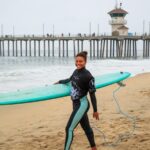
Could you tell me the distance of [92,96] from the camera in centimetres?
391

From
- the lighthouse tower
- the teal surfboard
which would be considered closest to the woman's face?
the teal surfboard

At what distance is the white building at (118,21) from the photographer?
43.1 metres

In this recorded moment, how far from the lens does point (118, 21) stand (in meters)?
44.6

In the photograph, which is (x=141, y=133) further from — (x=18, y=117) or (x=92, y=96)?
(x=18, y=117)

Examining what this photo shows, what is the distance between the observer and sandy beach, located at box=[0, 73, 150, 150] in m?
4.79

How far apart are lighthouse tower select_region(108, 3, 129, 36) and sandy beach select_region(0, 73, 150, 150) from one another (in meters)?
35.1

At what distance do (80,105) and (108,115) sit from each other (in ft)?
9.22

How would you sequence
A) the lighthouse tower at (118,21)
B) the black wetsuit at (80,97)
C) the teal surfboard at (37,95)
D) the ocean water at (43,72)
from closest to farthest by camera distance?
the black wetsuit at (80,97), the teal surfboard at (37,95), the ocean water at (43,72), the lighthouse tower at (118,21)

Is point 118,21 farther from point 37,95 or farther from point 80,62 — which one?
point 80,62

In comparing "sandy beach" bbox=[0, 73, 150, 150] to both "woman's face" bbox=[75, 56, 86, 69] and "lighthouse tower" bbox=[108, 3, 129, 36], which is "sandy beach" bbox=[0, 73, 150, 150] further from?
"lighthouse tower" bbox=[108, 3, 129, 36]

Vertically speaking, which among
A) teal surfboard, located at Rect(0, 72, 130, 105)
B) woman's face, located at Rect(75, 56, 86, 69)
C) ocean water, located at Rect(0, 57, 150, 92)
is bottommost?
ocean water, located at Rect(0, 57, 150, 92)

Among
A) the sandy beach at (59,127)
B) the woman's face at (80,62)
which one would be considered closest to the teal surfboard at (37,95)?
the woman's face at (80,62)

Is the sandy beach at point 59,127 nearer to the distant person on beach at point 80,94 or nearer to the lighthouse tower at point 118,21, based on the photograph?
the distant person on beach at point 80,94

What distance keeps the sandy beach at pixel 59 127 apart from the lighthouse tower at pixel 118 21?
35079mm
